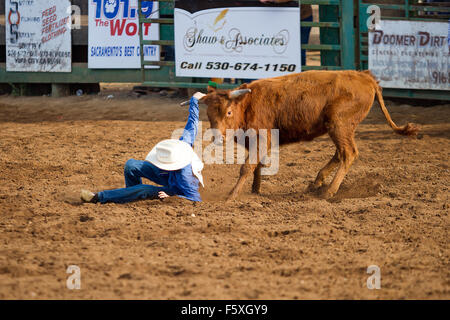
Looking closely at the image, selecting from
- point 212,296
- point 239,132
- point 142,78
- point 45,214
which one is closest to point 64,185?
point 45,214

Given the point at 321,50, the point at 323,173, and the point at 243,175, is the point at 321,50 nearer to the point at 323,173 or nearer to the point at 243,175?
the point at 323,173

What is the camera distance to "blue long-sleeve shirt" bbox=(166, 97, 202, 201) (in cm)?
597

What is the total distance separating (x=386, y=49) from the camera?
10414mm

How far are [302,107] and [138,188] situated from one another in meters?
1.84

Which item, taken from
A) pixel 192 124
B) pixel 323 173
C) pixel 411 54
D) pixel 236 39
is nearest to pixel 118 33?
pixel 236 39

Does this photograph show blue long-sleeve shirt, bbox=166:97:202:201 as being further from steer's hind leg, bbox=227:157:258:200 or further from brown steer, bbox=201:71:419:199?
steer's hind leg, bbox=227:157:258:200

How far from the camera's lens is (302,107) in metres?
6.42

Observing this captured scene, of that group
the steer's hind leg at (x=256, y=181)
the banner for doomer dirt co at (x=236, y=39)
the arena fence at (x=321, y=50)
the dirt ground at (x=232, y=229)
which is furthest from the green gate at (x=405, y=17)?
the steer's hind leg at (x=256, y=181)

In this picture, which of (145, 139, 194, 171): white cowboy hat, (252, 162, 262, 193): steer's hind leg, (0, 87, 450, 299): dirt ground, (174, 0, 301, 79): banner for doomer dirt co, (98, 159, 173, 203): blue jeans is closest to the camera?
(0, 87, 450, 299): dirt ground

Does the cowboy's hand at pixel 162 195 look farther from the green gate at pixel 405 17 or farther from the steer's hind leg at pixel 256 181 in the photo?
the green gate at pixel 405 17

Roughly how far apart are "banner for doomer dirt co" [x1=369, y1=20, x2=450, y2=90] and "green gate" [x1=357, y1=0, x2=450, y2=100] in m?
0.14

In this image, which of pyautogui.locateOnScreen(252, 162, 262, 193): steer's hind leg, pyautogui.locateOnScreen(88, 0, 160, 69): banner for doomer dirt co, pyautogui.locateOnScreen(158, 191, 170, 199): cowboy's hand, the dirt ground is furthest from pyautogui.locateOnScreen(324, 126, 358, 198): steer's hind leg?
pyautogui.locateOnScreen(88, 0, 160, 69): banner for doomer dirt co

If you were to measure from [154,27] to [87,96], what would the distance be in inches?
83.3

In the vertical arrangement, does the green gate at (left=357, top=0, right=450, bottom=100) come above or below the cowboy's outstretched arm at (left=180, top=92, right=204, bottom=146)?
above
